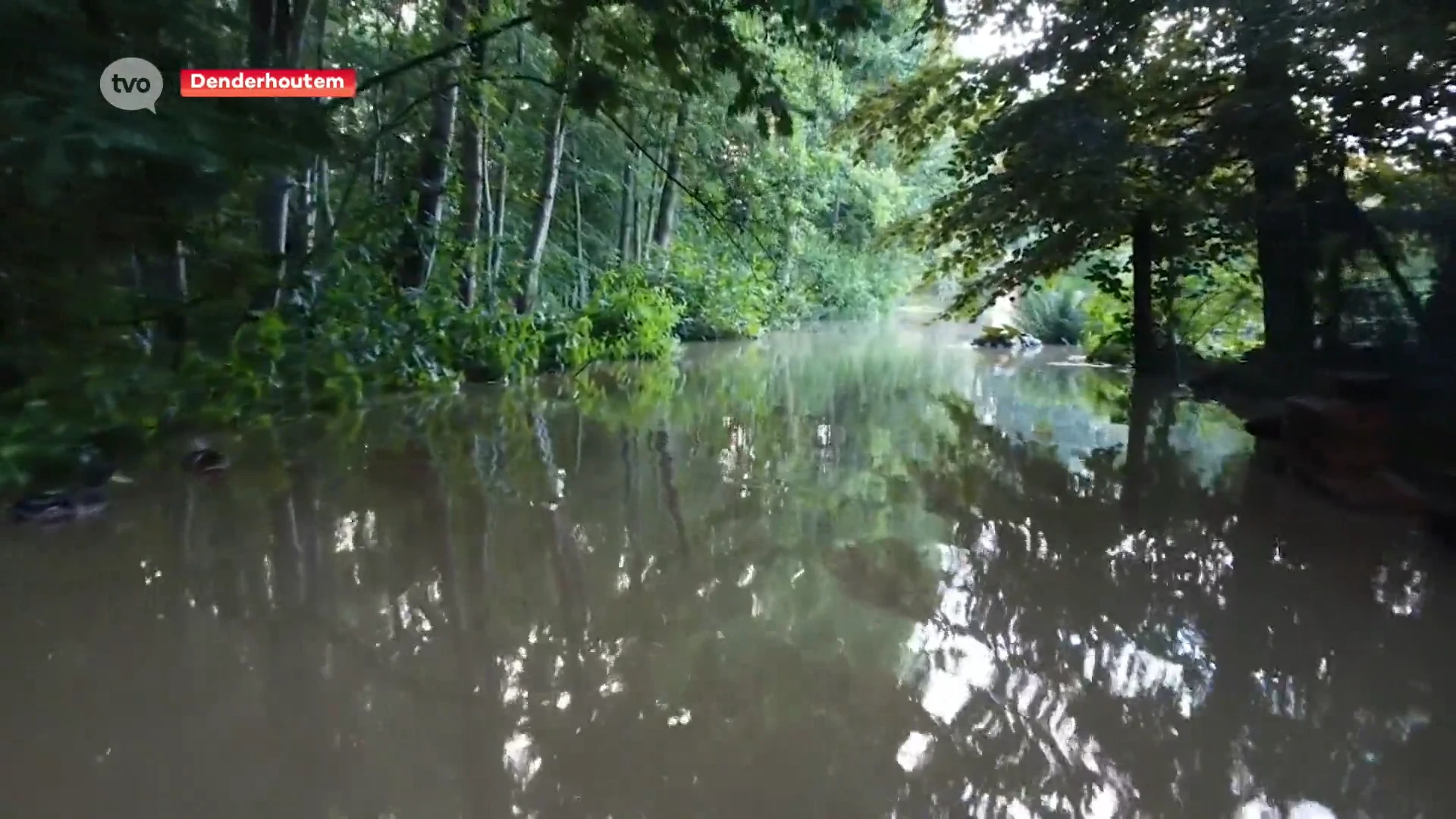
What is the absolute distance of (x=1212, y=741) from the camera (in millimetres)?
2150

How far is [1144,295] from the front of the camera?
955cm

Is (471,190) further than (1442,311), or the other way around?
(471,190)

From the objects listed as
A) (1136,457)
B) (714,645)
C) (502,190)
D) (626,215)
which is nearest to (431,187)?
(502,190)

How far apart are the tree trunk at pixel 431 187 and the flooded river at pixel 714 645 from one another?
3878mm

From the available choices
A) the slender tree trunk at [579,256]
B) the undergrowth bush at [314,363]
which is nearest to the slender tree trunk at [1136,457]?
the undergrowth bush at [314,363]

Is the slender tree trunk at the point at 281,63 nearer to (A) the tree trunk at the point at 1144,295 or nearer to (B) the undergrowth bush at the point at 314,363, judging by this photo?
(B) the undergrowth bush at the point at 314,363

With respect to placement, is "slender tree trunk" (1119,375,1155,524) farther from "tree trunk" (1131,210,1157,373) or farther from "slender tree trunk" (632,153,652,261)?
"slender tree trunk" (632,153,652,261)

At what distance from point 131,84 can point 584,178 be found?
10.4 m

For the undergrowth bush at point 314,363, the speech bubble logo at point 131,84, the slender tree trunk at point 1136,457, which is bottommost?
the slender tree trunk at point 1136,457

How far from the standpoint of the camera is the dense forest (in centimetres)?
350

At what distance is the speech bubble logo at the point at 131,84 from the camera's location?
3.22 m

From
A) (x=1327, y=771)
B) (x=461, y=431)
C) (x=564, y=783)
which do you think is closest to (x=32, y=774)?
(x=564, y=783)

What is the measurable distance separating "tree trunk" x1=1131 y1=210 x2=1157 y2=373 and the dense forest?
0.03m

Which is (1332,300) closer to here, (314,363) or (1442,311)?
(1442,311)
